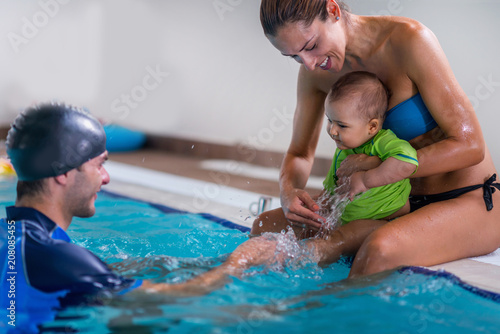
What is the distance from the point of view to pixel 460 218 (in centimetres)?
265

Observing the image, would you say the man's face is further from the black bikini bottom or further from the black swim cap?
the black bikini bottom

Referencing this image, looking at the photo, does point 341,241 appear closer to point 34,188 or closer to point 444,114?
point 444,114

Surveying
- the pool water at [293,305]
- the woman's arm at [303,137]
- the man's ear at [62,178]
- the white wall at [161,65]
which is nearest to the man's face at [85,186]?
the man's ear at [62,178]

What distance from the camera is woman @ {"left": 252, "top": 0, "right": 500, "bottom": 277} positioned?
2549 mm

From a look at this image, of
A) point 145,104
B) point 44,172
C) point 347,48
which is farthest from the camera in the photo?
point 145,104

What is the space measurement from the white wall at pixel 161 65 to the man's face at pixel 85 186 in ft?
12.9

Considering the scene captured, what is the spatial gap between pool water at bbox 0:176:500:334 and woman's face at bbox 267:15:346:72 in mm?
1015

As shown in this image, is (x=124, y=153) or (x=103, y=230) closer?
(x=103, y=230)

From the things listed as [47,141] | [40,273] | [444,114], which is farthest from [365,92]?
[40,273]

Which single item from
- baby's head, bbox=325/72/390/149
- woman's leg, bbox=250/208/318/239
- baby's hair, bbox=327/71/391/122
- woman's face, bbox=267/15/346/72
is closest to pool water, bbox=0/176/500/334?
woman's leg, bbox=250/208/318/239

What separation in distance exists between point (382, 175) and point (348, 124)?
0.31 metres

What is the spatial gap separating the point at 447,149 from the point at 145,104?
7571mm

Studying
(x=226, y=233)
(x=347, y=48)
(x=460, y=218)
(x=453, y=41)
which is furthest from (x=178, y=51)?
(x=460, y=218)

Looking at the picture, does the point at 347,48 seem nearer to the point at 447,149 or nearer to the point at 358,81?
the point at 358,81
